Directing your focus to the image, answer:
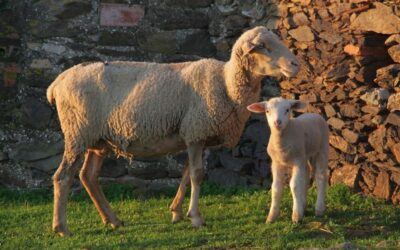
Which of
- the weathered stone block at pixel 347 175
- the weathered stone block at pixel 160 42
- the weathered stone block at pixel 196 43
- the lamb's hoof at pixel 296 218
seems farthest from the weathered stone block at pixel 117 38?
the lamb's hoof at pixel 296 218

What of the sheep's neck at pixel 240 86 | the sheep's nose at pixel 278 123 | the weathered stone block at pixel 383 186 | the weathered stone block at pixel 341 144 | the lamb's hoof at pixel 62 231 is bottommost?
the lamb's hoof at pixel 62 231

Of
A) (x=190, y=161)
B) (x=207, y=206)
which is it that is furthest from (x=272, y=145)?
(x=207, y=206)

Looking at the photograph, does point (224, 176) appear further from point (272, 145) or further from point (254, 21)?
point (272, 145)

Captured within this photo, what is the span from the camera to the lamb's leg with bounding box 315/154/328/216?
773 cm

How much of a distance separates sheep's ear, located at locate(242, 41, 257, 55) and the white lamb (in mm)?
481

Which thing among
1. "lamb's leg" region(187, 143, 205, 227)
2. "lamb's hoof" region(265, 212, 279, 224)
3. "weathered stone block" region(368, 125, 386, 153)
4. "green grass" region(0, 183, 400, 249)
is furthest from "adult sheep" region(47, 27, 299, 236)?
"weathered stone block" region(368, 125, 386, 153)

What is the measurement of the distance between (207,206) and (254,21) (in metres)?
2.51

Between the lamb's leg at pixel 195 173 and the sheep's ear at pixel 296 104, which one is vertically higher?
the sheep's ear at pixel 296 104

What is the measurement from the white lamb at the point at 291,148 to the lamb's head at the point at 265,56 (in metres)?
0.31

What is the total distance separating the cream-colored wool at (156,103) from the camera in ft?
24.7

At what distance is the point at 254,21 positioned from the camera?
10055mm

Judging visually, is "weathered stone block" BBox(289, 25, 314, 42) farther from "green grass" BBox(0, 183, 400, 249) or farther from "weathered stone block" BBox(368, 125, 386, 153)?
"green grass" BBox(0, 183, 400, 249)

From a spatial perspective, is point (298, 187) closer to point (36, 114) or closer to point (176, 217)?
point (176, 217)

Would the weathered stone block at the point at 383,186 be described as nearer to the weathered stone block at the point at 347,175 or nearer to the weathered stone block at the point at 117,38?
the weathered stone block at the point at 347,175
